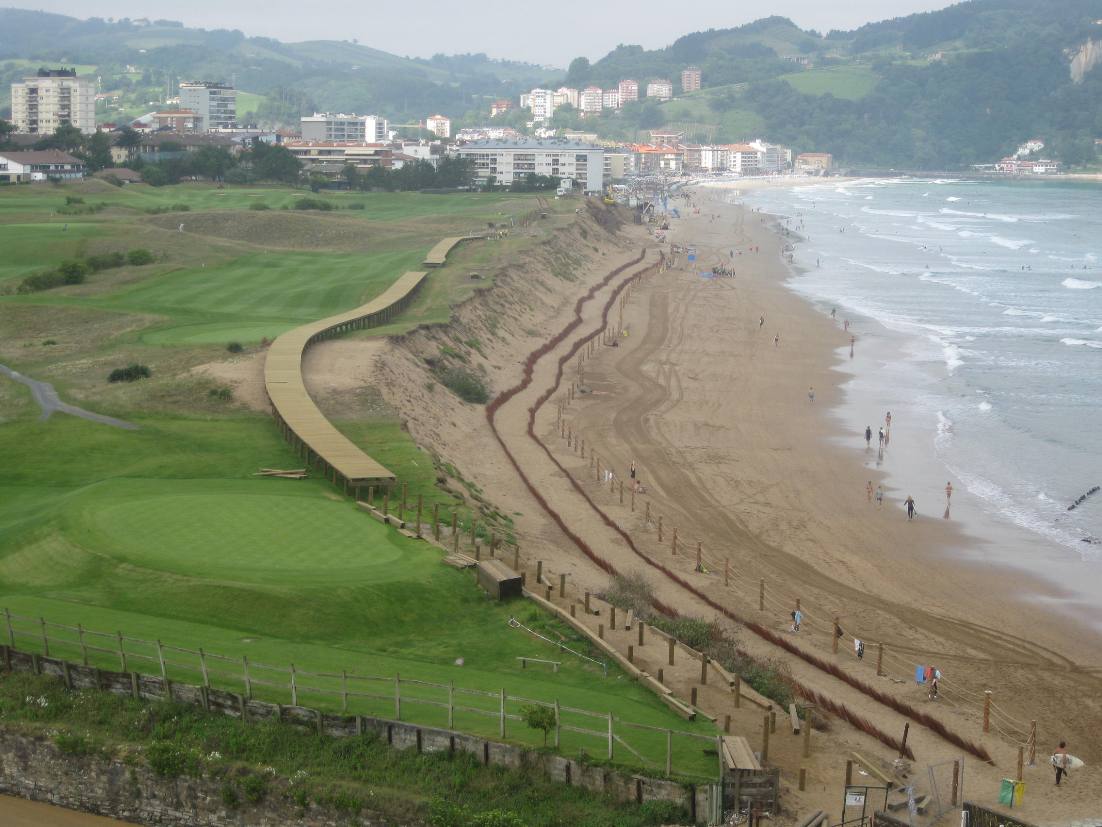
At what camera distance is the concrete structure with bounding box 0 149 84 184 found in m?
125

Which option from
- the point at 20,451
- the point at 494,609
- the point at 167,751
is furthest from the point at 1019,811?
the point at 20,451

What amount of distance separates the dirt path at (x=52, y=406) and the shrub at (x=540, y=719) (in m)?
24.9

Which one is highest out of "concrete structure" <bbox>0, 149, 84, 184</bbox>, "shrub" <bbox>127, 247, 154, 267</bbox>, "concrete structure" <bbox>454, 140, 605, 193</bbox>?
"concrete structure" <bbox>454, 140, 605, 193</bbox>

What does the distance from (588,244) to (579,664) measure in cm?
8618

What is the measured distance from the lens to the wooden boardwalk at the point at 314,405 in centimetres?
3506

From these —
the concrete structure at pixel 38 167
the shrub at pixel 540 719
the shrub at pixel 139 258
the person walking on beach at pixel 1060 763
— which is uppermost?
the concrete structure at pixel 38 167

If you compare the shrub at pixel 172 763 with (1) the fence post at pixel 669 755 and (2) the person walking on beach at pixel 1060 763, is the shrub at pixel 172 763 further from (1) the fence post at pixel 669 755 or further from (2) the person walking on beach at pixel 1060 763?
(2) the person walking on beach at pixel 1060 763

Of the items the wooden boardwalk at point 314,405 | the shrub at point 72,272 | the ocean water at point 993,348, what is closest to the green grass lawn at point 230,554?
the wooden boardwalk at point 314,405

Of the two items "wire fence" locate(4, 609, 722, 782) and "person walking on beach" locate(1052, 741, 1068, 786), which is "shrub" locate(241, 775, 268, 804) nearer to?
"wire fence" locate(4, 609, 722, 782)

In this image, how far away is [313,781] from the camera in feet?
66.0

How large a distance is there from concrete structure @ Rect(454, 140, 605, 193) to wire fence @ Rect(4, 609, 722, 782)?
150m

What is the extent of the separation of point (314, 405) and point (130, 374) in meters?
9.76

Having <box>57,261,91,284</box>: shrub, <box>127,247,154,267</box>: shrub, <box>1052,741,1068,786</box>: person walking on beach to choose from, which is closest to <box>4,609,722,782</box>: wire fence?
<box>1052,741,1068,786</box>: person walking on beach

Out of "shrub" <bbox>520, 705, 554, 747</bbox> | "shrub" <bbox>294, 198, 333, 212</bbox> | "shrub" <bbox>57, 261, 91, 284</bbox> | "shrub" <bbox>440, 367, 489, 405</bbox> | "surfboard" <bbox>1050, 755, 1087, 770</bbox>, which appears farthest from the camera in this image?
"shrub" <bbox>294, 198, 333, 212</bbox>
